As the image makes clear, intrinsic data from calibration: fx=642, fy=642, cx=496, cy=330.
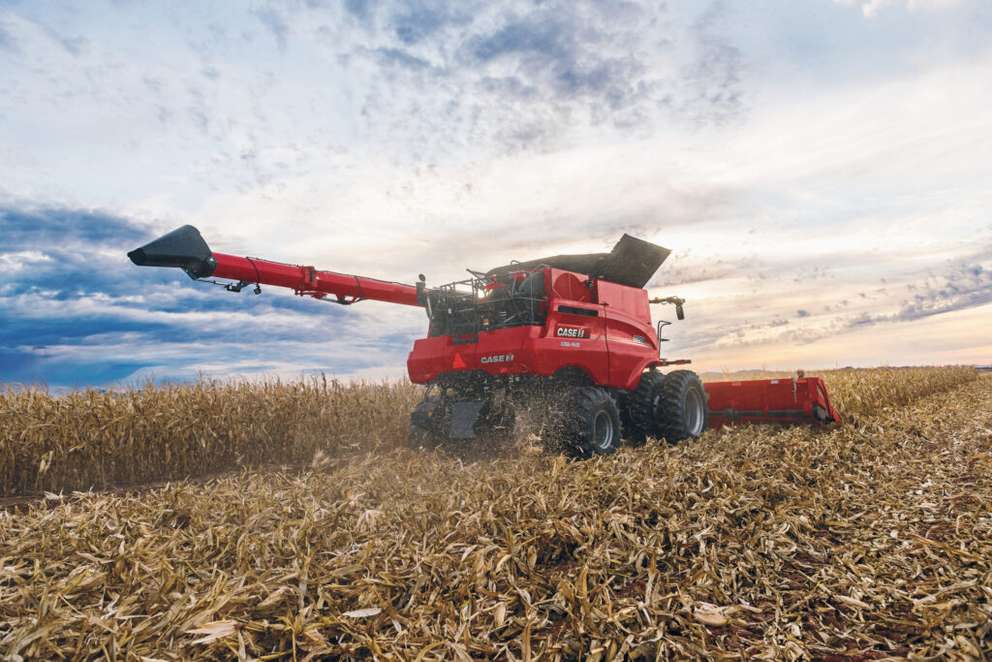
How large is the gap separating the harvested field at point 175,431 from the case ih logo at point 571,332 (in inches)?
150

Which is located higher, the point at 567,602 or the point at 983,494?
the point at 567,602

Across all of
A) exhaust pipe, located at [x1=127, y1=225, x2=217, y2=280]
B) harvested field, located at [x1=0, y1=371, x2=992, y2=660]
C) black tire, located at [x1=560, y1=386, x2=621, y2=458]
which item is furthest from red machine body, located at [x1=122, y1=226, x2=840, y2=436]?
harvested field, located at [x1=0, y1=371, x2=992, y2=660]

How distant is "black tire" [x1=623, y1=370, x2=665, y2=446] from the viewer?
910 cm

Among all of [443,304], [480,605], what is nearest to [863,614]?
[480,605]

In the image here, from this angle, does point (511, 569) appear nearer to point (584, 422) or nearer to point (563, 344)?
point (584, 422)

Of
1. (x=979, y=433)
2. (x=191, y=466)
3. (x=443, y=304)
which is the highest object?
(x=443, y=304)

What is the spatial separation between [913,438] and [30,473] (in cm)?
1246

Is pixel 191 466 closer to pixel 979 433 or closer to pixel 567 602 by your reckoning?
pixel 567 602

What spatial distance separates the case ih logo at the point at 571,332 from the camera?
306 inches

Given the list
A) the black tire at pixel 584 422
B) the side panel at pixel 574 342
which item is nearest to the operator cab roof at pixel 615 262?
the side panel at pixel 574 342

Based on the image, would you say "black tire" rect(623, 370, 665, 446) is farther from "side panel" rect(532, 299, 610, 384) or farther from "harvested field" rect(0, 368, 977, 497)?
"harvested field" rect(0, 368, 977, 497)

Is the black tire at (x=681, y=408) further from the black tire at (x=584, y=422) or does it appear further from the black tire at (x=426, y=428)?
the black tire at (x=426, y=428)

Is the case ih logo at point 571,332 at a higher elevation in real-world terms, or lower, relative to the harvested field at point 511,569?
higher

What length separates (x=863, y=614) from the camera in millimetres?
3621
